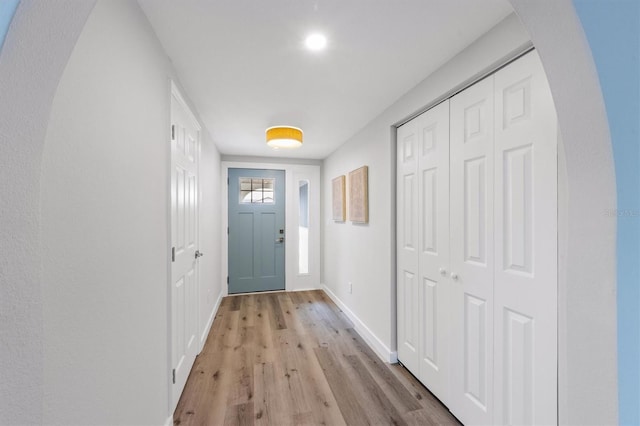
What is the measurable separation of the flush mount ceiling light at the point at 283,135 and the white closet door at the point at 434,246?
3.88 ft

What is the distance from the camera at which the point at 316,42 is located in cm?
145

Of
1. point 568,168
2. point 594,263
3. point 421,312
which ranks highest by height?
point 568,168

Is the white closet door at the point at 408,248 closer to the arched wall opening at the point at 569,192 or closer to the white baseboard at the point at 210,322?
the arched wall opening at the point at 569,192

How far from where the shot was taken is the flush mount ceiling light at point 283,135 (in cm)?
262

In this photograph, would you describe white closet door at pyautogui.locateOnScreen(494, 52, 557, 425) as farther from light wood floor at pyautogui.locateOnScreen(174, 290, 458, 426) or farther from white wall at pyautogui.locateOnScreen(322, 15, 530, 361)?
light wood floor at pyautogui.locateOnScreen(174, 290, 458, 426)

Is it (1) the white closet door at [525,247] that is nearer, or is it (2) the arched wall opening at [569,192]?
(2) the arched wall opening at [569,192]

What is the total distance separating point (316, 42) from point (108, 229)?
1342 millimetres

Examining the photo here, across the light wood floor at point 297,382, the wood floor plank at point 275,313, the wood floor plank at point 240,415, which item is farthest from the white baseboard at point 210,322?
the wood floor plank at point 240,415

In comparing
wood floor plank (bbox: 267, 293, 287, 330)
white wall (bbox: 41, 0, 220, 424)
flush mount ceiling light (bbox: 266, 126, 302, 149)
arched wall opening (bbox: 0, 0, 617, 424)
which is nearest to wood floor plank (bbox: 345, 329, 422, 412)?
wood floor plank (bbox: 267, 293, 287, 330)

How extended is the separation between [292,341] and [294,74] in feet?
7.90

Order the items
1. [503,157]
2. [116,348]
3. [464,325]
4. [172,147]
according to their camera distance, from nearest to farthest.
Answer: [116,348]
[503,157]
[464,325]
[172,147]

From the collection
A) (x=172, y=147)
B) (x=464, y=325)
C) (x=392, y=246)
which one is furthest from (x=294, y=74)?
(x=464, y=325)

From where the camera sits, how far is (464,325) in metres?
1.59

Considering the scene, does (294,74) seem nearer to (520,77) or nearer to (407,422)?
(520,77)
